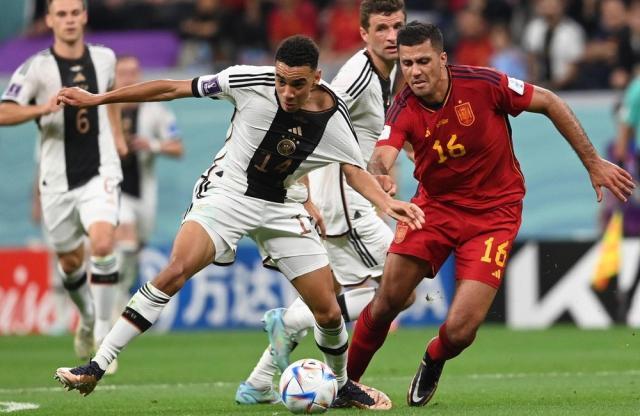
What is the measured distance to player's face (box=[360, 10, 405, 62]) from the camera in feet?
32.0

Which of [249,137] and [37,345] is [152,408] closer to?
[249,137]

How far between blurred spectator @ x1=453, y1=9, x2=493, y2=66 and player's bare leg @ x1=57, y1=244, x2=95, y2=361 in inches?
345

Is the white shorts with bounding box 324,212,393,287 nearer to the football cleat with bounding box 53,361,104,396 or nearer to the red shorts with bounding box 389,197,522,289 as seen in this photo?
the red shorts with bounding box 389,197,522,289

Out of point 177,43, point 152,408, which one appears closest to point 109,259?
point 152,408

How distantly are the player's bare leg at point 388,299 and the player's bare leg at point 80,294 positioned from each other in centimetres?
333

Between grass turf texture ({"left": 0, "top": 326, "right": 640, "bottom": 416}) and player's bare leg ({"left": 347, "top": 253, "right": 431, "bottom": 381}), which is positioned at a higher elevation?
player's bare leg ({"left": 347, "top": 253, "right": 431, "bottom": 381})

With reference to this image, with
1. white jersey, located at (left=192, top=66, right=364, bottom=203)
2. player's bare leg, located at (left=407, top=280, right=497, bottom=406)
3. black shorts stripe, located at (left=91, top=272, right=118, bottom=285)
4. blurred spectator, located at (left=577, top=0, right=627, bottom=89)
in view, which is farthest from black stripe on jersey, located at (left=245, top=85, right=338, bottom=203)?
blurred spectator, located at (left=577, top=0, right=627, bottom=89)

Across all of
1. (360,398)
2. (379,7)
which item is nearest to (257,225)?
(360,398)

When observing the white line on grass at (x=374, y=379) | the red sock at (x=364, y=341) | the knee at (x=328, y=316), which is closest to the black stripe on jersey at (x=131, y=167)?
the white line on grass at (x=374, y=379)

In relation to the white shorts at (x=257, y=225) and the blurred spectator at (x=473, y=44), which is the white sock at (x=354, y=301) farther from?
the blurred spectator at (x=473, y=44)

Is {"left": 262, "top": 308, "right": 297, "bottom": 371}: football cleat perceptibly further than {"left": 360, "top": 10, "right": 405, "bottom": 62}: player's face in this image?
No

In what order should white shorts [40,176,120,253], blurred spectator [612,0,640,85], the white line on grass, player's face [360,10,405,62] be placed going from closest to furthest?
1. player's face [360,10,405,62]
2. the white line on grass
3. white shorts [40,176,120,253]
4. blurred spectator [612,0,640,85]

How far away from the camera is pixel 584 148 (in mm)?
8609

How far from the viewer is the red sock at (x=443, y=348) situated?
8.57 meters
